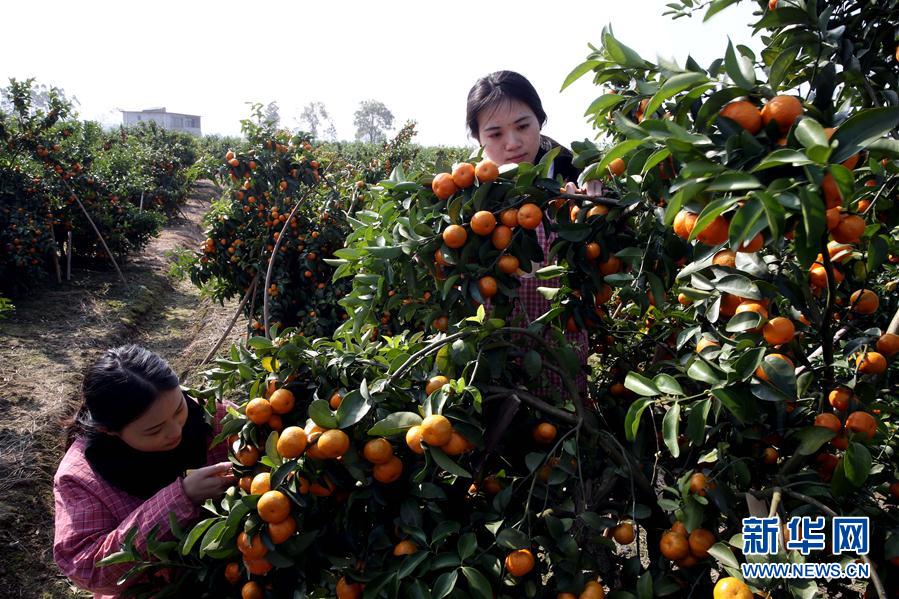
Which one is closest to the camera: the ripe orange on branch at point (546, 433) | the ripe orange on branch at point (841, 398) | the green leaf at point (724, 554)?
the green leaf at point (724, 554)

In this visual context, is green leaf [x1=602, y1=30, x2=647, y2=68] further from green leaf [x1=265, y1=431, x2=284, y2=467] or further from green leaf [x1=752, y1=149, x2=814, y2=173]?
green leaf [x1=265, y1=431, x2=284, y2=467]

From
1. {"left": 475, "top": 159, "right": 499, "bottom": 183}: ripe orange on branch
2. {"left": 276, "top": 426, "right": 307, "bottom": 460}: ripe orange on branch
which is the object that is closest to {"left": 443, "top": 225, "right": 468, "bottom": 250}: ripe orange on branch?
{"left": 475, "top": 159, "right": 499, "bottom": 183}: ripe orange on branch

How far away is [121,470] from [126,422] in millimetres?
173

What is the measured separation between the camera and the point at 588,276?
1245mm

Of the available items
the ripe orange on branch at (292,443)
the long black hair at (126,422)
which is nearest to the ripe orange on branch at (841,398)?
the ripe orange on branch at (292,443)

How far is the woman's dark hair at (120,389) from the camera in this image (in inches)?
56.4

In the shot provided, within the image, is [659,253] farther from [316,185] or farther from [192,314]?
[192,314]

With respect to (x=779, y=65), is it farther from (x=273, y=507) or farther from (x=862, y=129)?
(x=273, y=507)

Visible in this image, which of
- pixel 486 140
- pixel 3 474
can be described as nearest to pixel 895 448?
pixel 486 140

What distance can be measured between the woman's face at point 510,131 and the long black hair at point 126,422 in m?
1.20

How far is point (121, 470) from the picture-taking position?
4.98ft

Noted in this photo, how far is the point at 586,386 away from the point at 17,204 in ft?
23.8

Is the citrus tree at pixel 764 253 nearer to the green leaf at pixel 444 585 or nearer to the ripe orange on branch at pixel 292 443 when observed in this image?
the green leaf at pixel 444 585

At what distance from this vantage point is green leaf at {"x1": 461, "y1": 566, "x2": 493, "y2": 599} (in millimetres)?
853
